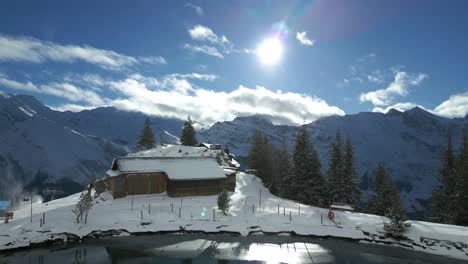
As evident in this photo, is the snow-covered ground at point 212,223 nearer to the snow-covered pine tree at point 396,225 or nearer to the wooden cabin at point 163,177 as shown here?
the snow-covered pine tree at point 396,225

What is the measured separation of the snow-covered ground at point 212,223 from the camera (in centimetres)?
3081

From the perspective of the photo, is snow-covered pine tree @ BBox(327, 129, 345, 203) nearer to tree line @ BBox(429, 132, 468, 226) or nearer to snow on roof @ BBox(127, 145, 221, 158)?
tree line @ BBox(429, 132, 468, 226)

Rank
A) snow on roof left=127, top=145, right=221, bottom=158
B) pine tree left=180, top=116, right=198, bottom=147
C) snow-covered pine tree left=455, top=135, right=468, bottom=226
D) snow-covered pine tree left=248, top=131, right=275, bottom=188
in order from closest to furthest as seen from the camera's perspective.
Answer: snow-covered pine tree left=455, top=135, right=468, bottom=226 → snow on roof left=127, top=145, right=221, bottom=158 → snow-covered pine tree left=248, top=131, right=275, bottom=188 → pine tree left=180, top=116, right=198, bottom=147

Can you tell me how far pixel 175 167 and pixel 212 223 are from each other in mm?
14642

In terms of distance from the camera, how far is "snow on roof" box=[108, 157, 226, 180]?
45.8 m

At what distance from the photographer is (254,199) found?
46.6 meters

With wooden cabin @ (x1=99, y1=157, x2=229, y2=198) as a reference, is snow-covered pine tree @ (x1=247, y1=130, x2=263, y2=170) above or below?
above

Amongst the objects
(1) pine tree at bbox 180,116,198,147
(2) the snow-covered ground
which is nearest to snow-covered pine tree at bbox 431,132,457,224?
(2) the snow-covered ground

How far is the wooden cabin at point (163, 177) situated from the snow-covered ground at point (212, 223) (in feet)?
8.44

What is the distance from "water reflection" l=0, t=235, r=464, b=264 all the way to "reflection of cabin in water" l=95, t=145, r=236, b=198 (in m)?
13.2

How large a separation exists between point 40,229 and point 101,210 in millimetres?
7295

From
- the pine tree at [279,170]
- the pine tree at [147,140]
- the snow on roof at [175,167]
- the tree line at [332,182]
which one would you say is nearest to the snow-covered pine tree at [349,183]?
the tree line at [332,182]

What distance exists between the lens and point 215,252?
94.6 ft

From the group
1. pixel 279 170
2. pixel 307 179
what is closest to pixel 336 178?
pixel 307 179
